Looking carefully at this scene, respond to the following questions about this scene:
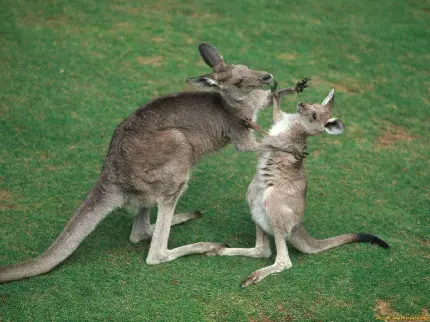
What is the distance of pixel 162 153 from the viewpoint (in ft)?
18.1

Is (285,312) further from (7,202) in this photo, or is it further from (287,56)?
(287,56)

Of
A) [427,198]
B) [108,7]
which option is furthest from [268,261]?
[108,7]

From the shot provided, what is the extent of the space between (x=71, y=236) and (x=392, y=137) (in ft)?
14.5

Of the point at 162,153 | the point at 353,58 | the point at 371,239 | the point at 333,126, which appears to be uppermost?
the point at 333,126

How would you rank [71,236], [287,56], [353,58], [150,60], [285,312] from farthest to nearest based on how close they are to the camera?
[353,58], [287,56], [150,60], [71,236], [285,312]

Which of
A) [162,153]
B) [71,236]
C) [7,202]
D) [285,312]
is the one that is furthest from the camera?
[7,202]

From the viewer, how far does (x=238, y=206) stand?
21.6 ft

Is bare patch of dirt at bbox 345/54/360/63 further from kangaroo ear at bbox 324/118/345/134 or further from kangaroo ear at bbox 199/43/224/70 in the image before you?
kangaroo ear at bbox 324/118/345/134

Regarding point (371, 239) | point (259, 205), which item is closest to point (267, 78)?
point (259, 205)

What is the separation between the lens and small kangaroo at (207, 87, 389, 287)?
18.2 feet

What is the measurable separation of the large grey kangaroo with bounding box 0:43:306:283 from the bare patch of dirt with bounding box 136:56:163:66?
3004 mm

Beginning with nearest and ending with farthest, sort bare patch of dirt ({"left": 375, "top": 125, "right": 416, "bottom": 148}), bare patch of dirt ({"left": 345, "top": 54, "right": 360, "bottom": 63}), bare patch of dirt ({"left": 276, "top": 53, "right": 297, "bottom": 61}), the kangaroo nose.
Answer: the kangaroo nose → bare patch of dirt ({"left": 375, "top": 125, "right": 416, "bottom": 148}) → bare patch of dirt ({"left": 276, "top": 53, "right": 297, "bottom": 61}) → bare patch of dirt ({"left": 345, "top": 54, "right": 360, "bottom": 63})

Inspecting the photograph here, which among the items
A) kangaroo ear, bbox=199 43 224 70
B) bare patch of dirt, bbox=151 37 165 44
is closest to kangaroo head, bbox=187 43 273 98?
kangaroo ear, bbox=199 43 224 70

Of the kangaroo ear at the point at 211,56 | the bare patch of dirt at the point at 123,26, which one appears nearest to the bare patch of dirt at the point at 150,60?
the bare patch of dirt at the point at 123,26
